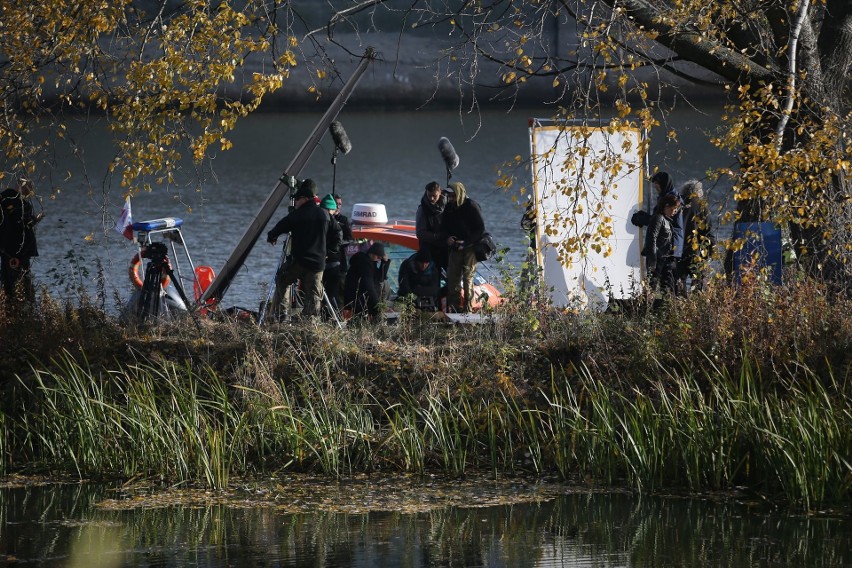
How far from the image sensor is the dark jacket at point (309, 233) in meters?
12.7

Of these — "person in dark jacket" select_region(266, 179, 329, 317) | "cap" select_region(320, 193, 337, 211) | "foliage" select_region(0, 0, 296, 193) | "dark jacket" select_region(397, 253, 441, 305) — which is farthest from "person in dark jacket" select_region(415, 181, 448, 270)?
"foliage" select_region(0, 0, 296, 193)

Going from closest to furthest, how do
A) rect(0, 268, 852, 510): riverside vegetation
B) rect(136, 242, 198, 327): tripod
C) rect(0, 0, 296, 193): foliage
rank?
rect(0, 268, 852, 510): riverside vegetation < rect(0, 0, 296, 193): foliage < rect(136, 242, 198, 327): tripod

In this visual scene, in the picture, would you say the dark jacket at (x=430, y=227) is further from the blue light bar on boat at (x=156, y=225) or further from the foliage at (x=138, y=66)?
the foliage at (x=138, y=66)

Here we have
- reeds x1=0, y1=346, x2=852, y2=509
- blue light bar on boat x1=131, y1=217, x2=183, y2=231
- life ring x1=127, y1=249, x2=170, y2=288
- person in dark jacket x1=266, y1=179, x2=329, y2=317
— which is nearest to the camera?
reeds x1=0, y1=346, x2=852, y2=509

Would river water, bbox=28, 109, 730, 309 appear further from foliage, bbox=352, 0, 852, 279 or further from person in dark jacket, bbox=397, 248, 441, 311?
foliage, bbox=352, 0, 852, 279

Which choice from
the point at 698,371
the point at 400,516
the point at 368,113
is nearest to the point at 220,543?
the point at 400,516

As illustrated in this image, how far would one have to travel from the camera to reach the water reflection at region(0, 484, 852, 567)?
8039mm

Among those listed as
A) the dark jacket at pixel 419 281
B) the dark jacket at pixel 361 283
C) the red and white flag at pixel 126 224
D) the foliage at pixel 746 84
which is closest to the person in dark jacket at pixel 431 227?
the dark jacket at pixel 419 281

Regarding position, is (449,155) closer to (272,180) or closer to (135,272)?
(135,272)

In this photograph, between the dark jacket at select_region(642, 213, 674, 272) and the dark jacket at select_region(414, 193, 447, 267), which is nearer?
the dark jacket at select_region(642, 213, 674, 272)

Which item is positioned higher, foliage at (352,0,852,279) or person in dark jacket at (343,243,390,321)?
foliage at (352,0,852,279)

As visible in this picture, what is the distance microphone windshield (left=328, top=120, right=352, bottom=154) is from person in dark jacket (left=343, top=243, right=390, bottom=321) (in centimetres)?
97

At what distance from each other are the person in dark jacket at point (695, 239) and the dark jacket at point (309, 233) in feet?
10.5

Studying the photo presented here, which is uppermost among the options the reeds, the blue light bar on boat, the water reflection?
the blue light bar on boat
